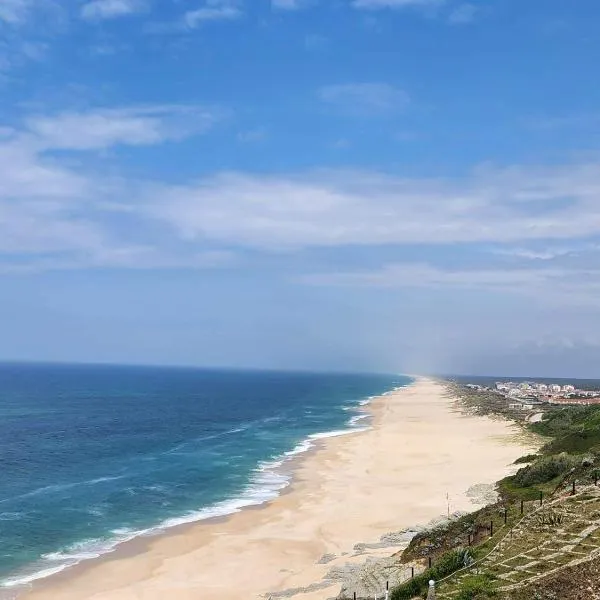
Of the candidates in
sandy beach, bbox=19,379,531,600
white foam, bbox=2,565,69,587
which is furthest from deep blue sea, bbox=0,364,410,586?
sandy beach, bbox=19,379,531,600

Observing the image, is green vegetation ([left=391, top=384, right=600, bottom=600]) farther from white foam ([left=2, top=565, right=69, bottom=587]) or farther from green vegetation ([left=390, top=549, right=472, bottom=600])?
white foam ([left=2, top=565, right=69, bottom=587])

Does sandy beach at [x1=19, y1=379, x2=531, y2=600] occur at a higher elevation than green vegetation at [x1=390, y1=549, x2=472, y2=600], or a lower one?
lower

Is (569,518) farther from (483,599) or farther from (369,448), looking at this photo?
(369,448)

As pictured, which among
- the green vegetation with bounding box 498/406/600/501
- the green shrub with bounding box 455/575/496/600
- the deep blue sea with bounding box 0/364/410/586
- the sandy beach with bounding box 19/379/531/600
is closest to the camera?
the green shrub with bounding box 455/575/496/600

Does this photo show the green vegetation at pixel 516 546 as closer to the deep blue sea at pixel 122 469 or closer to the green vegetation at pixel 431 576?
the green vegetation at pixel 431 576

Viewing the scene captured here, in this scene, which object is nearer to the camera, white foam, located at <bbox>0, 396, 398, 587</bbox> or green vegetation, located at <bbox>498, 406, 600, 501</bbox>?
white foam, located at <bbox>0, 396, 398, 587</bbox>

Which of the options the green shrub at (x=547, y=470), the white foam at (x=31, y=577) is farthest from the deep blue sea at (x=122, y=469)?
the green shrub at (x=547, y=470)

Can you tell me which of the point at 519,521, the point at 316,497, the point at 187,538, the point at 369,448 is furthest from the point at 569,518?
the point at 369,448
